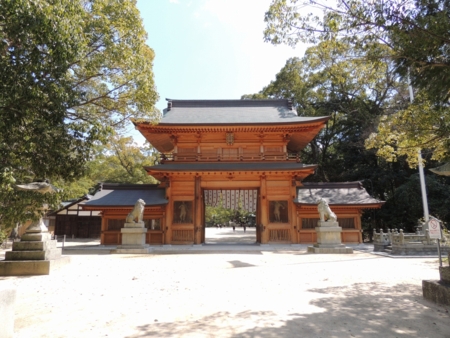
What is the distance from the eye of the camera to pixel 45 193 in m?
8.27

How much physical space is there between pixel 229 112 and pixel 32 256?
15.9 metres

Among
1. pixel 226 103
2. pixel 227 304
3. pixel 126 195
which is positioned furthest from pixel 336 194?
pixel 227 304

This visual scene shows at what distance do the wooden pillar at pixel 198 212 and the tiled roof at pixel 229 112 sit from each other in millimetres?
3725

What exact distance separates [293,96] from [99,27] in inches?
916

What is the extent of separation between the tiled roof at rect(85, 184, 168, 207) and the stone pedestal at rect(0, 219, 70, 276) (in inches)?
341

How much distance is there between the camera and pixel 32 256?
7773mm

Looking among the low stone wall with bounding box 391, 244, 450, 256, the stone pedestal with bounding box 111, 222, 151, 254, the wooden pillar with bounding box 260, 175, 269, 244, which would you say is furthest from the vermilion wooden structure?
the low stone wall with bounding box 391, 244, 450, 256

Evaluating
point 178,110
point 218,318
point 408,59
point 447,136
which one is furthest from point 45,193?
point 178,110

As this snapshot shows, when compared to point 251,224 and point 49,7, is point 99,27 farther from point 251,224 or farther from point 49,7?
point 251,224

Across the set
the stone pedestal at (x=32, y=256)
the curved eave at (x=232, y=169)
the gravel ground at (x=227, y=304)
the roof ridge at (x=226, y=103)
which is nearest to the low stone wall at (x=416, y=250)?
the gravel ground at (x=227, y=304)

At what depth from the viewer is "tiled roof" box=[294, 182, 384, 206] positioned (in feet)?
56.2

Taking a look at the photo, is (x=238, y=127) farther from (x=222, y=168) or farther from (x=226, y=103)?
(x=226, y=103)

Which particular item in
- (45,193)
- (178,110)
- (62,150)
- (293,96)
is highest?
(293,96)

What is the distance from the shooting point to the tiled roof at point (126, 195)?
17156mm
